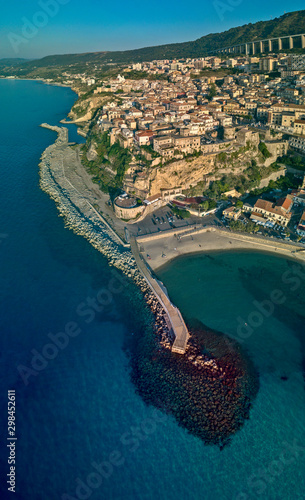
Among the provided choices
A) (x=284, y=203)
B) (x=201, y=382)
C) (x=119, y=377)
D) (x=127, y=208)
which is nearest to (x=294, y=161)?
(x=284, y=203)

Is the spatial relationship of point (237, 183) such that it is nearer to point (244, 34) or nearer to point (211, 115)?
point (211, 115)

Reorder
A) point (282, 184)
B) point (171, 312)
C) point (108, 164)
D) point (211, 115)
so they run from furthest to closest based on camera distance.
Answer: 1. point (211, 115)
2. point (108, 164)
3. point (282, 184)
4. point (171, 312)

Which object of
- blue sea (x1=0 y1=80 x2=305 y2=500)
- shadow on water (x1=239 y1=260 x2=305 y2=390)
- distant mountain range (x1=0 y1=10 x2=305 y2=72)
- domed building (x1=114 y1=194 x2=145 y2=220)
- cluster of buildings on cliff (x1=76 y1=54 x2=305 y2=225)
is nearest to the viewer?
blue sea (x1=0 y1=80 x2=305 y2=500)

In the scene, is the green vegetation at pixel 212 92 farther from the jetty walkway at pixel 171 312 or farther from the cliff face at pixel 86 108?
the jetty walkway at pixel 171 312

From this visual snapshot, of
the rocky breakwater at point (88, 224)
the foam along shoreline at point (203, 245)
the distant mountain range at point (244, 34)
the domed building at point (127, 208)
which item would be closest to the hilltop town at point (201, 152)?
the domed building at point (127, 208)

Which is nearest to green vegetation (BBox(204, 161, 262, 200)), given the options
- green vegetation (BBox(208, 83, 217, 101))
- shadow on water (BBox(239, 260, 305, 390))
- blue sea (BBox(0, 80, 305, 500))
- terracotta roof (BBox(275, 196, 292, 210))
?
terracotta roof (BBox(275, 196, 292, 210))

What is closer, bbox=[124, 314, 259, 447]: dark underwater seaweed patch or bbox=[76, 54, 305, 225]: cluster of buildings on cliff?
bbox=[124, 314, 259, 447]: dark underwater seaweed patch

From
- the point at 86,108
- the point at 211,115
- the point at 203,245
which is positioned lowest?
the point at 203,245

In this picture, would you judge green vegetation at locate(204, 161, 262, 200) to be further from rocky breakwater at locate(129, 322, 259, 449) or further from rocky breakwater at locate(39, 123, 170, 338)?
rocky breakwater at locate(129, 322, 259, 449)
